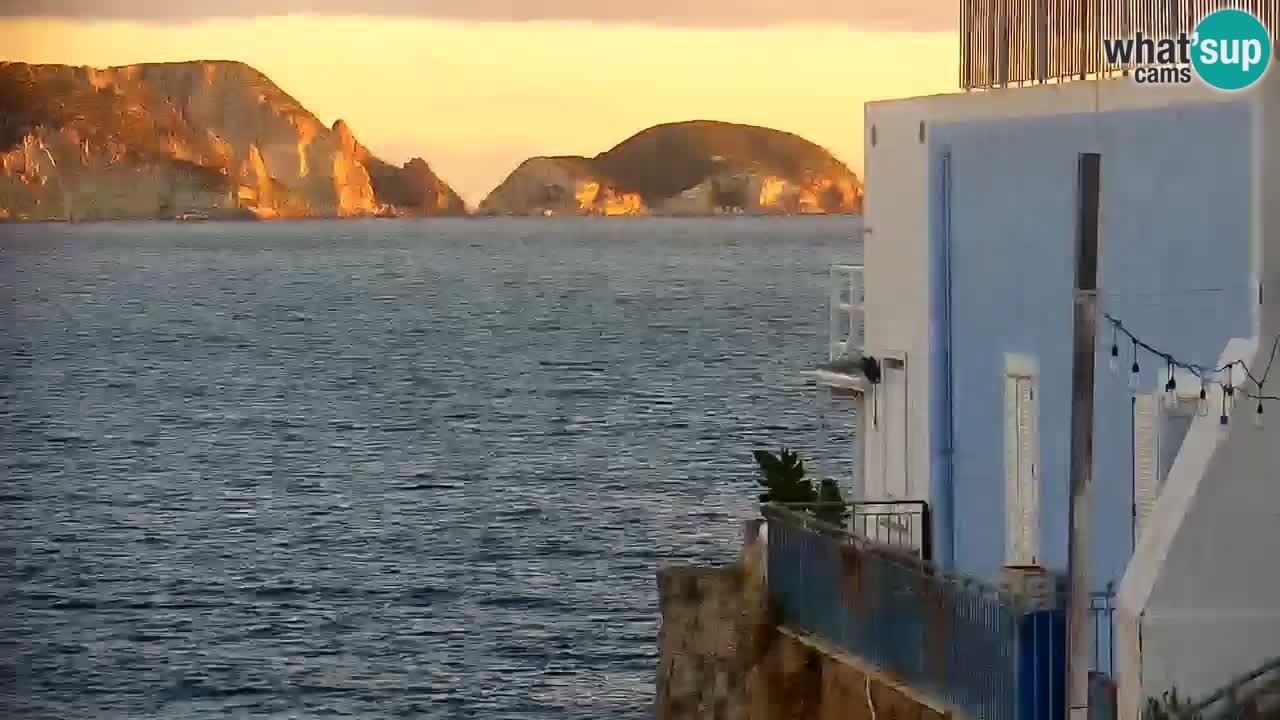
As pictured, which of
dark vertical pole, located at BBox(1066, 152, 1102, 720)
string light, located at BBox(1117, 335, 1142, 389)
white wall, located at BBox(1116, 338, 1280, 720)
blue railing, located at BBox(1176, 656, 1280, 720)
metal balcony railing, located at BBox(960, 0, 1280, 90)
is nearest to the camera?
dark vertical pole, located at BBox(1066, 152, 1102, 720)

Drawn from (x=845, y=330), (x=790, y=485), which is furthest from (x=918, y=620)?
(x=845, y=330)

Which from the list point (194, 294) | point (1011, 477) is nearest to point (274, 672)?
point (1011, 477)

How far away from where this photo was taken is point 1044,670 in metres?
14.2

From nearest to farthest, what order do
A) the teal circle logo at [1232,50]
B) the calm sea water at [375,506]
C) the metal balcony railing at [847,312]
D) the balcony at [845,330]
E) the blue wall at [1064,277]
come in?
1. the teal circle logo at [1232,50]
2. the blue wall at [1064,277]
3. the balcony at [845,330]
4. the metal balcony railing at [847,312]
5. the calm sea water at [375,506]

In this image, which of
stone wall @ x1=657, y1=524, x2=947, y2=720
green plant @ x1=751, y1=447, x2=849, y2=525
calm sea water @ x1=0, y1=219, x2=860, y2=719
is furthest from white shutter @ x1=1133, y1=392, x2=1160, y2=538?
calm sea water @ x1=0, y1=219, x2=860, y2=719

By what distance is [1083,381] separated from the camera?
41.0 ft

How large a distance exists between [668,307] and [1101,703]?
12914cm

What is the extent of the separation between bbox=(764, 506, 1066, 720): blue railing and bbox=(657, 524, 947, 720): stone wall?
16 centimetres

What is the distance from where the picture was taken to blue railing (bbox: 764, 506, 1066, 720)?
14227 mm

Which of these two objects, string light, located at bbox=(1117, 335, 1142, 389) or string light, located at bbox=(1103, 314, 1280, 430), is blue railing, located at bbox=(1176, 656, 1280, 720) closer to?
string light, located at bbox=(1103, 314, 1280, 430)

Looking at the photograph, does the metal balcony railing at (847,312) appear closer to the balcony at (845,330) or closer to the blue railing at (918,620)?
the balcony at (845,330)

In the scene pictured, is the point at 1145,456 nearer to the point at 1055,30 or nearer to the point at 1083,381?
the point at 1083,381

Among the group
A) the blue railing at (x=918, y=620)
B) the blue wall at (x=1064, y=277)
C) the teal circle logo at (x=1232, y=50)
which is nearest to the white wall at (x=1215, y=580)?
the blue railing at (x=918, y=620)

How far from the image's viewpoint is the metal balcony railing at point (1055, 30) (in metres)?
16.4
